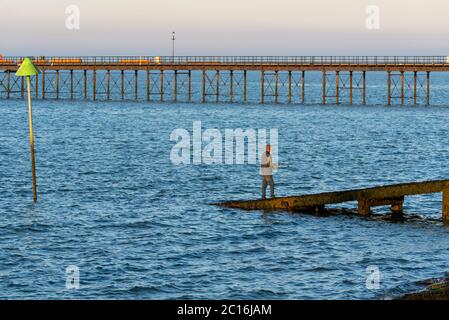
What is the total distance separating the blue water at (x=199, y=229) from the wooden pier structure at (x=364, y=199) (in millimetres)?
663

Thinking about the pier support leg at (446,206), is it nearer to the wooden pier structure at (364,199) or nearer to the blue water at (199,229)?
the wooden pier structure at (364,199)

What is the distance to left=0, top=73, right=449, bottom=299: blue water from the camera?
2617 cm

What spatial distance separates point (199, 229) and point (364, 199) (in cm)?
654

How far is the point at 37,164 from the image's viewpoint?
55.9 meters

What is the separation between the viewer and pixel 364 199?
3572 cm

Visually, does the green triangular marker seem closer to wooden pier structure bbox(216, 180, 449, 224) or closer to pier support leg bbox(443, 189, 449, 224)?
wooden pier structure bbox(216, 180, 449, 224)

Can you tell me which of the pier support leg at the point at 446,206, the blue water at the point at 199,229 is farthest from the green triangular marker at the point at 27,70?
the pier support leg at the point at 446,206

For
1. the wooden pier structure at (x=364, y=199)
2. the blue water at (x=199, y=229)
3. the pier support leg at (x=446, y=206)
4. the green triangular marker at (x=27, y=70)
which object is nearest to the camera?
the blue water at (x=199, y=229)

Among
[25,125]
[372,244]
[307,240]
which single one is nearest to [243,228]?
[307,240]

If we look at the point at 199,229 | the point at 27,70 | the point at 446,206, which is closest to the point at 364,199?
the point at 446,206

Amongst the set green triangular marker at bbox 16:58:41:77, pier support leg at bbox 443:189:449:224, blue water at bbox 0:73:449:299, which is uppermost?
green triangular marker at bbox 16:58:41:77

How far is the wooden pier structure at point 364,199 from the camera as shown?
1326 inches

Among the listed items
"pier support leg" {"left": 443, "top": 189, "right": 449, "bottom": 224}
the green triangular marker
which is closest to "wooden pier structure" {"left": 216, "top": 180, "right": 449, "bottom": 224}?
"pier support leg" {"left": 443, "top": 189, "right": 449, "bottom": 224}

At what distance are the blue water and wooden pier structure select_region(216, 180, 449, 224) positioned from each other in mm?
663
